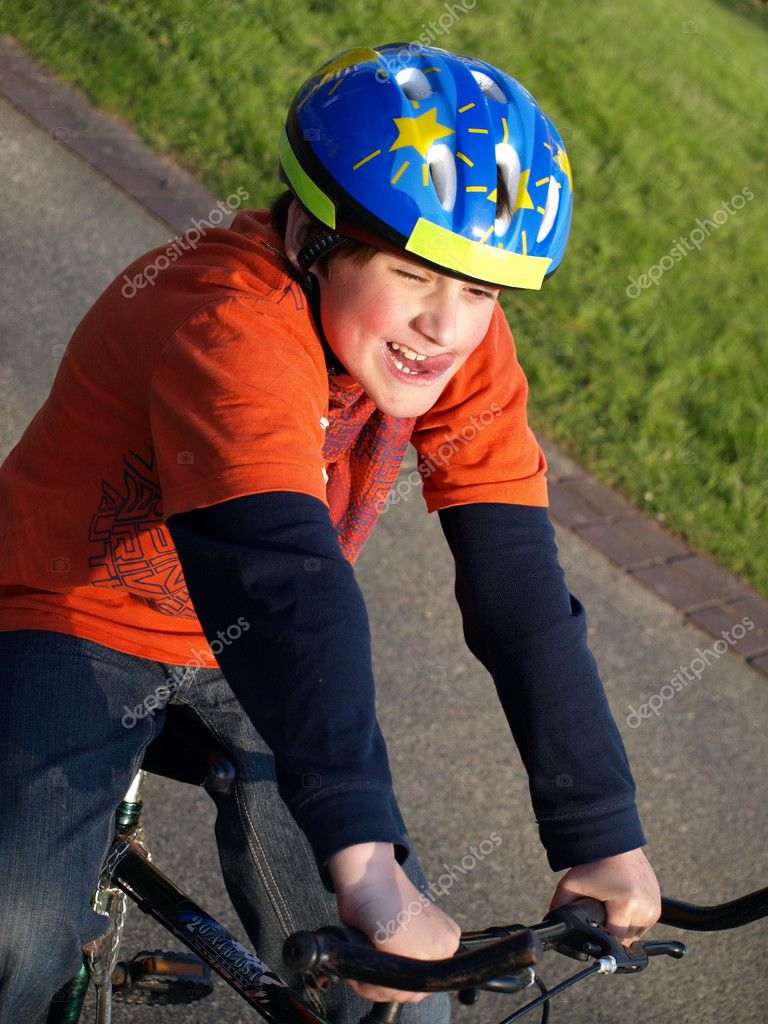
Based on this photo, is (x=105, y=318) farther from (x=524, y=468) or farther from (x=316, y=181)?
(x=524, y=468)

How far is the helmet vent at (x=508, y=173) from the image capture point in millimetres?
2082

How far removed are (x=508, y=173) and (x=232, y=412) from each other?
75 cm

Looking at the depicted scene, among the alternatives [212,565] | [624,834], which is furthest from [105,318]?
[624,834]

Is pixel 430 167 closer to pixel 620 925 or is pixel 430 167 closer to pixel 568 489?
pixel 620 925

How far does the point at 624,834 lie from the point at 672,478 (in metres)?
3.79

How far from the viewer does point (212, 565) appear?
1663mm

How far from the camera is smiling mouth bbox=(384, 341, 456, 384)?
6.69 feet

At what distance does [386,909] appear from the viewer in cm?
146

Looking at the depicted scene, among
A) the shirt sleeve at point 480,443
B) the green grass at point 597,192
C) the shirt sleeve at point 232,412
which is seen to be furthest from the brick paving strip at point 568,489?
the shirt sleeve at point 232,412

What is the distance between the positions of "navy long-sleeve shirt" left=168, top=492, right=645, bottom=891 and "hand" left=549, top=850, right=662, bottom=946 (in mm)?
25

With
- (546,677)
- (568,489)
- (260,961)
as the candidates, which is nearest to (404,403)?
(546,677)

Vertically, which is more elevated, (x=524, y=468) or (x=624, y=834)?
(x=524, y=468)

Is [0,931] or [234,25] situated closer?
[0,931]

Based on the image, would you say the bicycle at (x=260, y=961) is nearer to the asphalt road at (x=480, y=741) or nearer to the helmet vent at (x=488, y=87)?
the asphalt road at (x=480, y=741)
